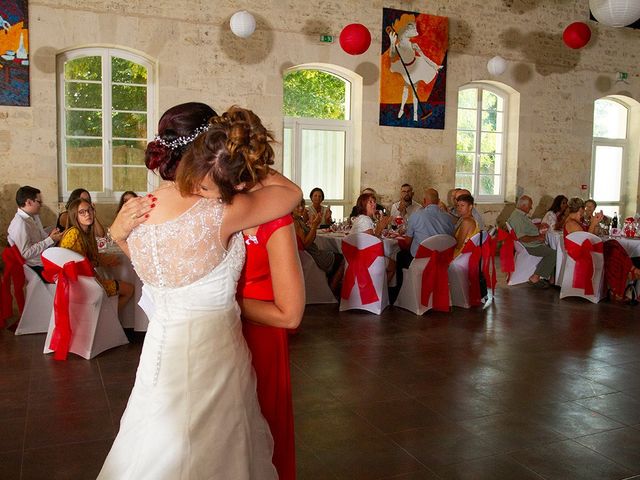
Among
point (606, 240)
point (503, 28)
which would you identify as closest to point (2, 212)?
point (606, 240)

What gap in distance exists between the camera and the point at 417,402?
3.90 meters

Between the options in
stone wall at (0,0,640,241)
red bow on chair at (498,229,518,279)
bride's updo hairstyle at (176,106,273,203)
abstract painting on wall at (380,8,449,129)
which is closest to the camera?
bride's updo hairstyle at (176,106,273,203)

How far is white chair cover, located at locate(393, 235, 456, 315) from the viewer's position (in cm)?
613

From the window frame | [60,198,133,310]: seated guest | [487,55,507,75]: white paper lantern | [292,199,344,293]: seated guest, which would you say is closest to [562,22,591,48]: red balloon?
[487,55,507,75]: white paper lantern

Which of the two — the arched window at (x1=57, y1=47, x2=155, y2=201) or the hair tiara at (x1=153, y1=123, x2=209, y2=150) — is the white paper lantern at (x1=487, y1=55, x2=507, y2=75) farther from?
the hair tiara at (x1=153, y1=123, x2=209, y2=150)

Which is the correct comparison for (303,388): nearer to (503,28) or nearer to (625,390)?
(625,390)

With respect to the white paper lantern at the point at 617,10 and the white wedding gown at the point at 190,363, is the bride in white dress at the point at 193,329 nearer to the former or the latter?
the white wedding gown at the point at 190,363

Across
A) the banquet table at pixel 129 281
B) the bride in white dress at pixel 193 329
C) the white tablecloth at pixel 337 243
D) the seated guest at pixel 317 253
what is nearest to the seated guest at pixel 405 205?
the white tablecloth at pixel 337 243

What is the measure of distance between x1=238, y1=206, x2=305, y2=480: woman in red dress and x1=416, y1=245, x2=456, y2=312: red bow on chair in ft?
14.3

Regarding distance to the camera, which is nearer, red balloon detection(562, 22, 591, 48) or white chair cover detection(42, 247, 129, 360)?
white chair cover detection(42, 247, 129, 360)

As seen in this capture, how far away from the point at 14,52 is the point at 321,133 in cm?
435

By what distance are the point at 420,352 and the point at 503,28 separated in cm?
764

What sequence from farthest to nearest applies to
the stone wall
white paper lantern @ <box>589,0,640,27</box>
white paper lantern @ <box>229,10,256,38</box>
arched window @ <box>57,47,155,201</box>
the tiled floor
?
arched window @ <box>57,47,155,201</box> < white paper lantern @ <box>229,10,256,38</box> < the stone wall < white paper lantern @ <box>589,0,640,27</box> < the tiled floor

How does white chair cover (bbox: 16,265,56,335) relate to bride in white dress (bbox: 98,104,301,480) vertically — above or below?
below
